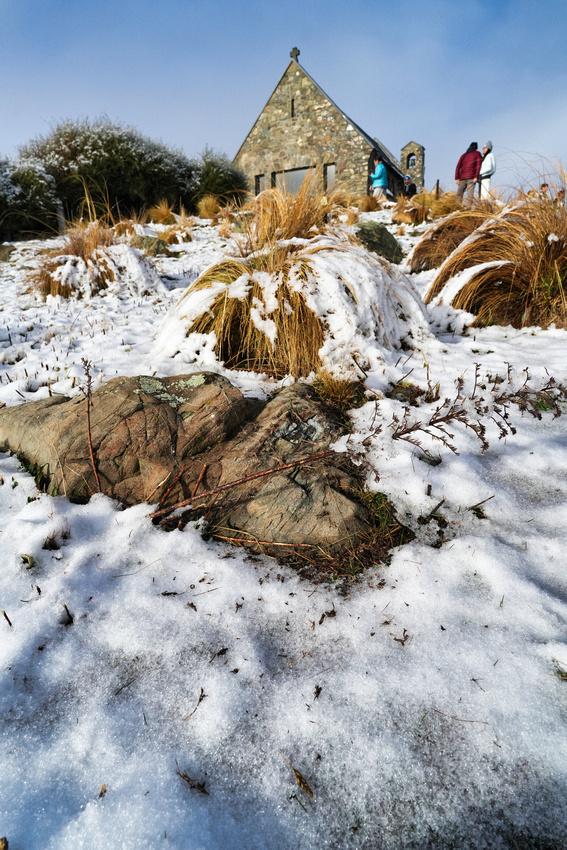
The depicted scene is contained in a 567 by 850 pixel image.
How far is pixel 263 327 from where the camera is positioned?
2.87 meters

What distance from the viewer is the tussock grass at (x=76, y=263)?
5398 millimetres

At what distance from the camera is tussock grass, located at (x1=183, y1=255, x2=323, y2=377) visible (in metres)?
2.82

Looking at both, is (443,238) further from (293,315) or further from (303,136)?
(303,136)

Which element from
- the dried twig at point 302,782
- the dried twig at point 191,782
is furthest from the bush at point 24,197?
the dried twig at point 302,782

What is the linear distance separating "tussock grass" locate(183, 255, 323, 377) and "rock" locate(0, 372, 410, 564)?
552 mm

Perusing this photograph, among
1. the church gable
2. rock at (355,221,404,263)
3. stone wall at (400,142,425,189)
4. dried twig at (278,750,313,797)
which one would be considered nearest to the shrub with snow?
dried twig at (278,750,313,797)

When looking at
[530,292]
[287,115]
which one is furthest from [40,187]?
[530,292]

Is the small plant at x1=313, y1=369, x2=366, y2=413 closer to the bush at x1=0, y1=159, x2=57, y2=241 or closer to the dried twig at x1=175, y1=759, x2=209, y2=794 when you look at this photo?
the dried twig at x1=175, y1=759, x2=209, y2=794

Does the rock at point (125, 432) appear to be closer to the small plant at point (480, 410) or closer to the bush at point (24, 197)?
the small plant at point (480, 410)

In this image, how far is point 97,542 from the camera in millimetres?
1731

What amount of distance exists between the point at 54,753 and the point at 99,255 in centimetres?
592

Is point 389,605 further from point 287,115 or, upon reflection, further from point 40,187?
point 287,115

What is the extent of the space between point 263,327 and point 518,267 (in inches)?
96.8

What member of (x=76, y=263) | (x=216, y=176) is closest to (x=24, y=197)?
(x=216, y=176)
